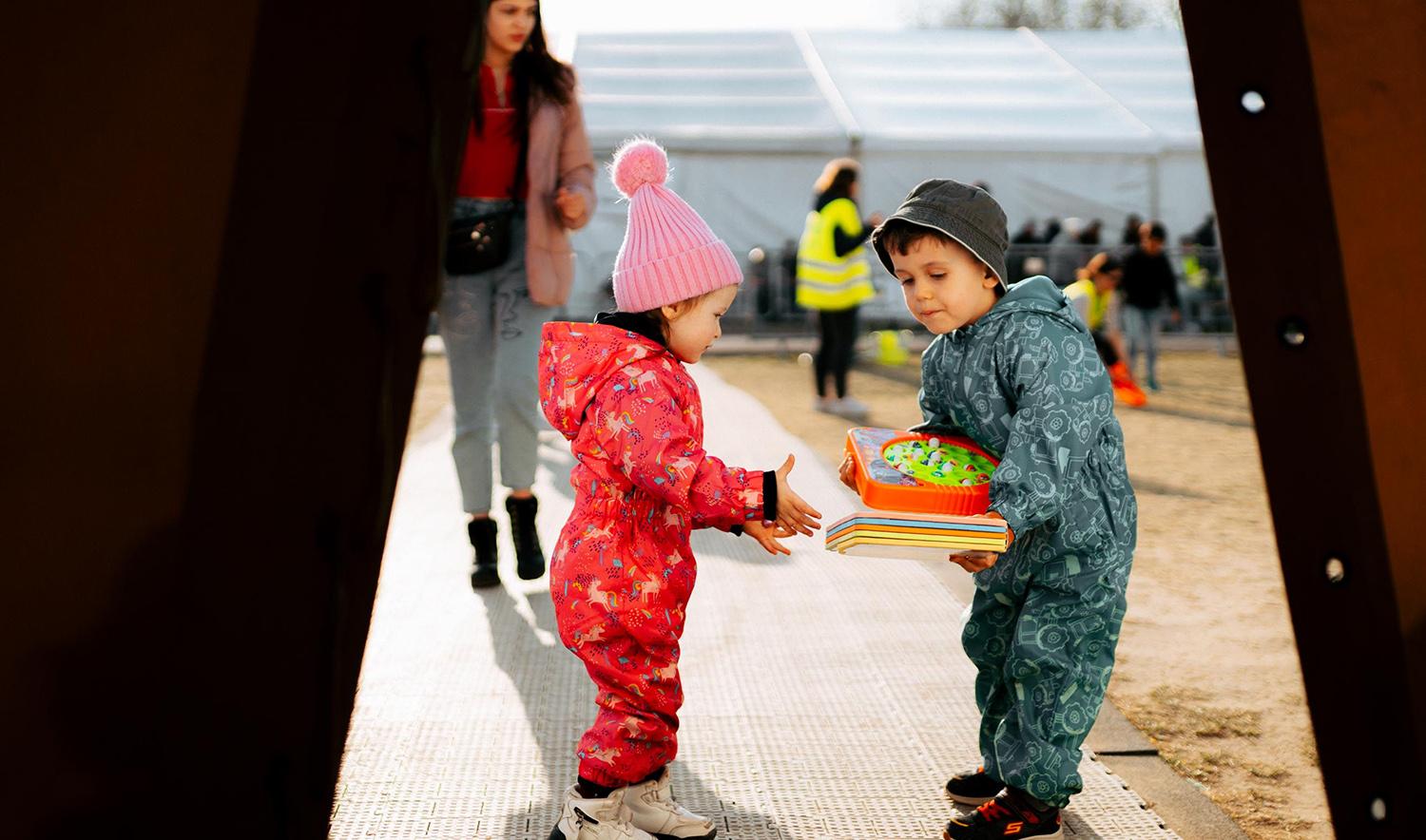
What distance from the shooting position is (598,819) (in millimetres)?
2664

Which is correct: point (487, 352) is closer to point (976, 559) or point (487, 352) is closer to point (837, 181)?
point (976, 559)

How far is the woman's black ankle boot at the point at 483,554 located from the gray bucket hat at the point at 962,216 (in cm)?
241

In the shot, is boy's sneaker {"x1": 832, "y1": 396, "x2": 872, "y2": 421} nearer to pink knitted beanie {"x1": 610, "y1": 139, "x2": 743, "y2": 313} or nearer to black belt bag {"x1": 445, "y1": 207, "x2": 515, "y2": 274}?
black belt bag {"x1": 445, "y1": 207, "x2": 515, "y2": 274}

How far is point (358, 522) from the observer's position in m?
1.35

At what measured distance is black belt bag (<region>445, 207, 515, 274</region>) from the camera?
442cm

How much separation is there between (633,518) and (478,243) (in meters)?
2.01

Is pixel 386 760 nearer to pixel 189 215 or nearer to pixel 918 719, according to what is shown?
pixel 918 719

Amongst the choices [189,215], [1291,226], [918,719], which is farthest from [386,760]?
[1291,226]

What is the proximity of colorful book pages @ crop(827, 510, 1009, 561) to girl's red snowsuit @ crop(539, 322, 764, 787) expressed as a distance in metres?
0.29

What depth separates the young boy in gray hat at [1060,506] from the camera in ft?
8.93

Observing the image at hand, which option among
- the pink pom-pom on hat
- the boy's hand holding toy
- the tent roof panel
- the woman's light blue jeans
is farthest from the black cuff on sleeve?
the tent roof panel

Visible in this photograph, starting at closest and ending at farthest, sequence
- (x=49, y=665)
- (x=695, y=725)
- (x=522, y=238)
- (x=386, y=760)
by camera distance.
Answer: (x=49, y=665) → (x=386, y=760) → (x=695, y=725) → (x=522, y=238)

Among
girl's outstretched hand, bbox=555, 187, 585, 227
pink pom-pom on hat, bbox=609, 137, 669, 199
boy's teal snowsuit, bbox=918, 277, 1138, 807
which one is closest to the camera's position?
boy's teal snowsuit, bbox=918, 277, 1138, 807

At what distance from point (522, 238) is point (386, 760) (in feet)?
6.59
